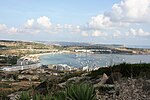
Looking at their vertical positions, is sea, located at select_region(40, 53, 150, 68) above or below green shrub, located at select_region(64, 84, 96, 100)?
below

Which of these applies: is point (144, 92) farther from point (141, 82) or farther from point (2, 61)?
point (2, 61)

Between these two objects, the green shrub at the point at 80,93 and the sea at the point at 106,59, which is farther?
the sea at the point at 106,59

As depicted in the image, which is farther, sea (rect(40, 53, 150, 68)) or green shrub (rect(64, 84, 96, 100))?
sea (rect(40, 53, 150, 68))

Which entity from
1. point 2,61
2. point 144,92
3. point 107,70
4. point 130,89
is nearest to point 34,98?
point 130,89

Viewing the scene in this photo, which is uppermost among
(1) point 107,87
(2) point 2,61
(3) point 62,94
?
(3) point 62,94

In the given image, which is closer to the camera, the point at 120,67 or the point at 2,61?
the point at 120,67

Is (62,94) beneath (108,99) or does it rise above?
above

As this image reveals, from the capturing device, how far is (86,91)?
6207 millimetres

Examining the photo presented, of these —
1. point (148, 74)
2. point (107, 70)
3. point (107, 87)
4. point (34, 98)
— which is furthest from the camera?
point (107, 70)

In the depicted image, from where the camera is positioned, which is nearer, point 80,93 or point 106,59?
point 80,93

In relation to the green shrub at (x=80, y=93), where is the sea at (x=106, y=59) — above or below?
below

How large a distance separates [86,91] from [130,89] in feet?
6.30

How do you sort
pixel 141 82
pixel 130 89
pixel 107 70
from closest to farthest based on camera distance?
pixel 130 89, pixel 141 82, pixel 107 70

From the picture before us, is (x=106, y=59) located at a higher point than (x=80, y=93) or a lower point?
lower
